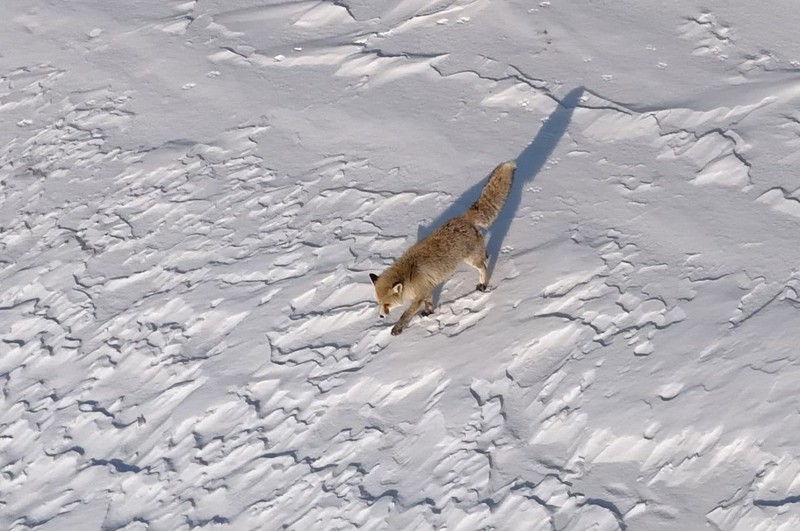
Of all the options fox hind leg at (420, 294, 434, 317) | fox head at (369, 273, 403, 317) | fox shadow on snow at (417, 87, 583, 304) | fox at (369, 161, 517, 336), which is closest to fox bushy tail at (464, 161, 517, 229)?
fox at (369, 161, 517, 336)

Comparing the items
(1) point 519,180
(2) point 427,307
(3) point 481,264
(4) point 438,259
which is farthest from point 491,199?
(1) point 519,180

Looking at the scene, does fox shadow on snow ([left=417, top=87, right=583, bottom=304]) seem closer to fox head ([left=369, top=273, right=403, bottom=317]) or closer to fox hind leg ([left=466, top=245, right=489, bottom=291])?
fox hind leg ([left=466, top=245, right=489, bottom=291])

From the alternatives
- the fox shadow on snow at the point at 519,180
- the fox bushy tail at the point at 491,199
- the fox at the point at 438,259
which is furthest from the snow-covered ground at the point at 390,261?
the fox bushy tail at the point at 491,199

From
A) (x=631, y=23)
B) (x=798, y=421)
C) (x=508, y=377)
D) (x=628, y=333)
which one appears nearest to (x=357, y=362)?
(x=508, y=377)

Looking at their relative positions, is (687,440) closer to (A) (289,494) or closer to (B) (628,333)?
(B) (628,333)

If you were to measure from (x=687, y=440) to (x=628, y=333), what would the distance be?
1.05m

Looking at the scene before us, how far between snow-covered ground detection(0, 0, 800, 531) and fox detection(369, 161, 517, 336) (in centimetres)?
30

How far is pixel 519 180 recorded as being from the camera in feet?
28.8

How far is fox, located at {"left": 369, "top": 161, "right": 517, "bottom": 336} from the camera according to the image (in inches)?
296

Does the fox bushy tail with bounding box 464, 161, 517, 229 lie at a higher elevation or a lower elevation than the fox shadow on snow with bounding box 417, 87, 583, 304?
higher

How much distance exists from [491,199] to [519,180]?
106cm

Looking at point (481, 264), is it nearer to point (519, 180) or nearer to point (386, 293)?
point (386, 293)

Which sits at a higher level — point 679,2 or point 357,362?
point 679,2

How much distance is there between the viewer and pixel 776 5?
10.2 meters
